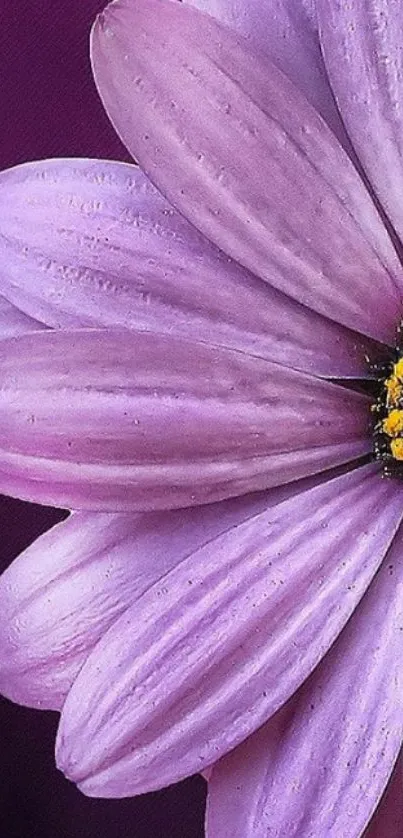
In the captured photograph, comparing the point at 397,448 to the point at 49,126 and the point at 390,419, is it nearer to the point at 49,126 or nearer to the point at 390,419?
the point at 390,419

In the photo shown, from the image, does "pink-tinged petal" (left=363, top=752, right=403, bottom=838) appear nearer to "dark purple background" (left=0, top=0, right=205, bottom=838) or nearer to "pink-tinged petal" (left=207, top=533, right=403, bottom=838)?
"pink-tinged petal" (left=207, top=533, right=403, bottom=838)

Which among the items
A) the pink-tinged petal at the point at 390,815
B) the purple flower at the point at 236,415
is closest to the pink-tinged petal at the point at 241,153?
the purple flower at the point at 236,415

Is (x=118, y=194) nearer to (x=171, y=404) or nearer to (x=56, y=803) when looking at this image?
(x=171, y=404)

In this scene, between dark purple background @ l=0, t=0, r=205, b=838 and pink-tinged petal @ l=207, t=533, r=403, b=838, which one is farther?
dark purple background @ l=0, t=0, r=205, b=838

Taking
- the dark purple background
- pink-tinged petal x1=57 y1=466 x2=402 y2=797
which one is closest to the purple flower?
pink-tinged petal x1=57 y1=466 x2=402 y2=797

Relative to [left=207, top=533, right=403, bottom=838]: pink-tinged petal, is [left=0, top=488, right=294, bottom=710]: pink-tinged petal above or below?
above

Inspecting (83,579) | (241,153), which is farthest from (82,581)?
(241,153)

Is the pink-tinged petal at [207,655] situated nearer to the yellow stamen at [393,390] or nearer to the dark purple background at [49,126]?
the yellow stamen at [393,390]
